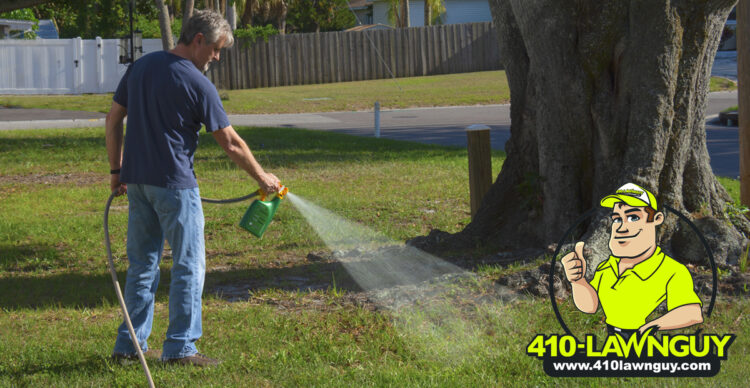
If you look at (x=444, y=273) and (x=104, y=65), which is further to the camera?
(x=104, y=65)

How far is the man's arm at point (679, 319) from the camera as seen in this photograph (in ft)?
13.7

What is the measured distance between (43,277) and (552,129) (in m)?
4.16

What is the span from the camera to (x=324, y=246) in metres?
7.38

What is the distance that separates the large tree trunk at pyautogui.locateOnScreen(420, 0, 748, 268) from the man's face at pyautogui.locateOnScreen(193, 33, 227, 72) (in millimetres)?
2605

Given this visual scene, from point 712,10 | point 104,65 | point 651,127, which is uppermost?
point 104,65

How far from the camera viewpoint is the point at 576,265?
492 centimetres

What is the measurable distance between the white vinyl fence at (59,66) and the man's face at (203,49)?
2904 cm

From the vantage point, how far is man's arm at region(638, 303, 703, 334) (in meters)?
4.17

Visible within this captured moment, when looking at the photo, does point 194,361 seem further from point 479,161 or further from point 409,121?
point 409,121

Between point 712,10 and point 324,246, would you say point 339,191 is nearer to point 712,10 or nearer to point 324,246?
point 324,246

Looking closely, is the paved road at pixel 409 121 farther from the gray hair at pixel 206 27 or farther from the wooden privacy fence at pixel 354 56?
the wooden privacy fence at pixel 354 56

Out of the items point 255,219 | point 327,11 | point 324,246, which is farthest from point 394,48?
point 255,219

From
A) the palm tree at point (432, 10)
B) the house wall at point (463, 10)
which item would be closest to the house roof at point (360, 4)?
the house wall at point (463, 10)

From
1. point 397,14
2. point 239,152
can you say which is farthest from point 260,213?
point 397,14
